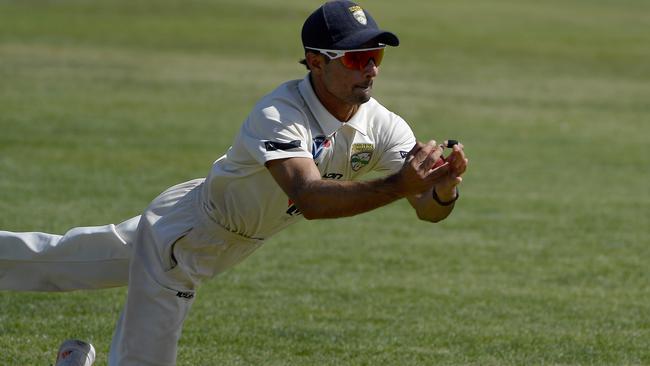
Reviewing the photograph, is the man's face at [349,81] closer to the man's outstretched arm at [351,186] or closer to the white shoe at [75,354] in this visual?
the man's outstretched arm at [351,186]

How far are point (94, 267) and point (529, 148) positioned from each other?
13489 millimetres

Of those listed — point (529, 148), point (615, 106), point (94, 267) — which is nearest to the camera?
point (94, 267)

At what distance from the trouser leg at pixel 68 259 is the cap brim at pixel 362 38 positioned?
Result: 6.26ft

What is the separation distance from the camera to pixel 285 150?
6027mm

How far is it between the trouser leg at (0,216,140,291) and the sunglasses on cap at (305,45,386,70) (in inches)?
71.7

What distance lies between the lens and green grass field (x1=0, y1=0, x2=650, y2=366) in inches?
354

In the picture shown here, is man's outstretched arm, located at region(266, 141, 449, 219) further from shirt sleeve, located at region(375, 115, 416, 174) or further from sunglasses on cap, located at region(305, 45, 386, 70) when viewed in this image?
shirt sleeve, located at region(375, 115, 416, 174)

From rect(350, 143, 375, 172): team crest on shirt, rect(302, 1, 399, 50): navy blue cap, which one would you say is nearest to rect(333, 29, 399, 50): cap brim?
rect(302, 1, 399, 50): navy blue cap

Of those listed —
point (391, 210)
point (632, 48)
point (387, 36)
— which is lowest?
point (632, 48)

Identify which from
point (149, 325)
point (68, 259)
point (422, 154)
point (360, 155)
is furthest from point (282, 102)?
point (68, 259)

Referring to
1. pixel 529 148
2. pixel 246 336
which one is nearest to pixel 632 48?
pixel 529 148

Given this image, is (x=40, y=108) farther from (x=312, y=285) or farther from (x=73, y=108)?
(x=312, y=285)

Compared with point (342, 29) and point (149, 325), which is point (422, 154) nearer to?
point (342, 29)

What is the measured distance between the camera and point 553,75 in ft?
101
